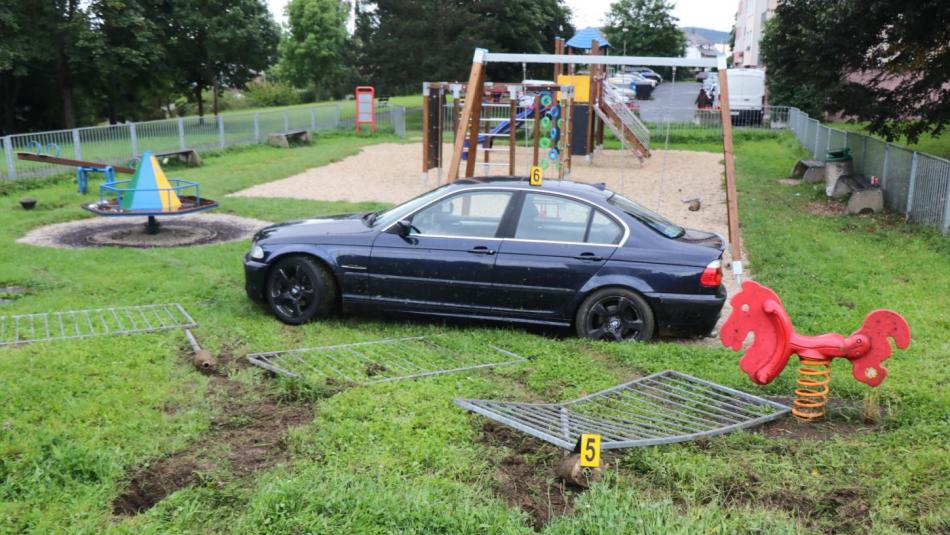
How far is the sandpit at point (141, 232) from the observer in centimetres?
1144

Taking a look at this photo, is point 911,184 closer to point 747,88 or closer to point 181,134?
point 181,134

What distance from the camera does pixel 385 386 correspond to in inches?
233

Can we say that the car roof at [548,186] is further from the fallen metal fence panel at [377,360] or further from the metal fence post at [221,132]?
the metal fence post at [221,132]

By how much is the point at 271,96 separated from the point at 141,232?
49178mm

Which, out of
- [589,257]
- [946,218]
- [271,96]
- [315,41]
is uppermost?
[315,41]

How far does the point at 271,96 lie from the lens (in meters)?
59.0

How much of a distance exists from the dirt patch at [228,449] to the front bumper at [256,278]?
180 centimetres

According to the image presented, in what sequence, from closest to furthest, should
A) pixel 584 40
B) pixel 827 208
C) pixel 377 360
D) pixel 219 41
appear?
pixel 377 360
pixel 827 208
pixel 584 40
pixel 219 41

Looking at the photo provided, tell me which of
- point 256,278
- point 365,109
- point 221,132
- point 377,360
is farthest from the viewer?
point 365,109

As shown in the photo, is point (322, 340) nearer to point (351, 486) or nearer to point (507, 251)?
point (507, 251)

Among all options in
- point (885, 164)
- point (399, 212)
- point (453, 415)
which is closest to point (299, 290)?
point (399, 212)

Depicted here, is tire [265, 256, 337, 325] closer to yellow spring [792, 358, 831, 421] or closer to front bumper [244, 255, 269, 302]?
front bumper [244, 255, 269, 302]

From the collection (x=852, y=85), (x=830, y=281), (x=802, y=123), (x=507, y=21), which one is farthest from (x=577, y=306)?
(x=507, y=21)

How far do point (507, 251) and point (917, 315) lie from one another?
403cm
